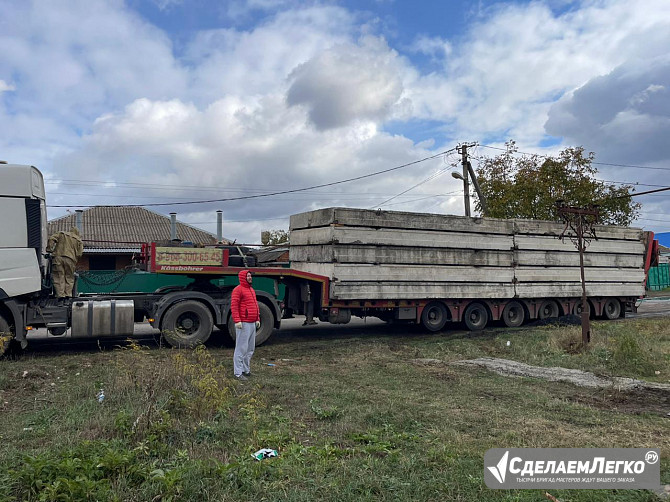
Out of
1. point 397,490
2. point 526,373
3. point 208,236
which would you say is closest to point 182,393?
point 397,490

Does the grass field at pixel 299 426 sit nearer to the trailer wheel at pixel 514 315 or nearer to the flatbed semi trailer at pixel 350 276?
the flatbed semi trailer at pixel 350 276

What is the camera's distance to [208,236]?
121 ft

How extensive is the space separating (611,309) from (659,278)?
24.6 m

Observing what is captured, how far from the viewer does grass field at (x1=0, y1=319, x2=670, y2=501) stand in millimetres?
3666

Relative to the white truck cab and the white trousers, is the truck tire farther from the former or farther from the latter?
the white truck cab

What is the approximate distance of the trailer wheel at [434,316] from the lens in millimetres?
12758

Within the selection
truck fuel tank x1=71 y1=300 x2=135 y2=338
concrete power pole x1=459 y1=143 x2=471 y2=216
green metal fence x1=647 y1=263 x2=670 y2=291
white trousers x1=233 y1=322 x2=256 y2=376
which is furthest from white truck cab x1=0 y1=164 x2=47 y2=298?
green metal fence x1=647 y1=263 x2=670 y2=291

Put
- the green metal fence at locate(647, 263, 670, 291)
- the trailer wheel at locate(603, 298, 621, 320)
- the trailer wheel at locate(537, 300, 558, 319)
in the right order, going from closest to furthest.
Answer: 1. the trailer wheel at locate(537, 300, 558, 319)
2. the trailer wheel at locate(603, 298, 621, 320)
3. the green metal fence at locate(647, 263, 670, 291)

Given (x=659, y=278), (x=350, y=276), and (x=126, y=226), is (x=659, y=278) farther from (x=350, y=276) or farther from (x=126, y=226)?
(x=126, y=226)

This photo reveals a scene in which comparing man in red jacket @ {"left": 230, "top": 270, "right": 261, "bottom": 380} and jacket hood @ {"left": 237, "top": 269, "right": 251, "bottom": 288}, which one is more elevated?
jacket hood @ {"left": 237, "top": 269, "right": 251, "bottom": 288}

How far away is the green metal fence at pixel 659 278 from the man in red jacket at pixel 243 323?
35290 millimetres

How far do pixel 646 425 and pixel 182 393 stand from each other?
15.7 ft

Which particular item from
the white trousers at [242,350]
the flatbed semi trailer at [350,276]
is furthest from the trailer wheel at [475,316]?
the white trousers at [242,350]

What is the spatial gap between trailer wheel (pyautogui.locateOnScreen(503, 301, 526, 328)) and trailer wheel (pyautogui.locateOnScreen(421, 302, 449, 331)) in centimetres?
207
